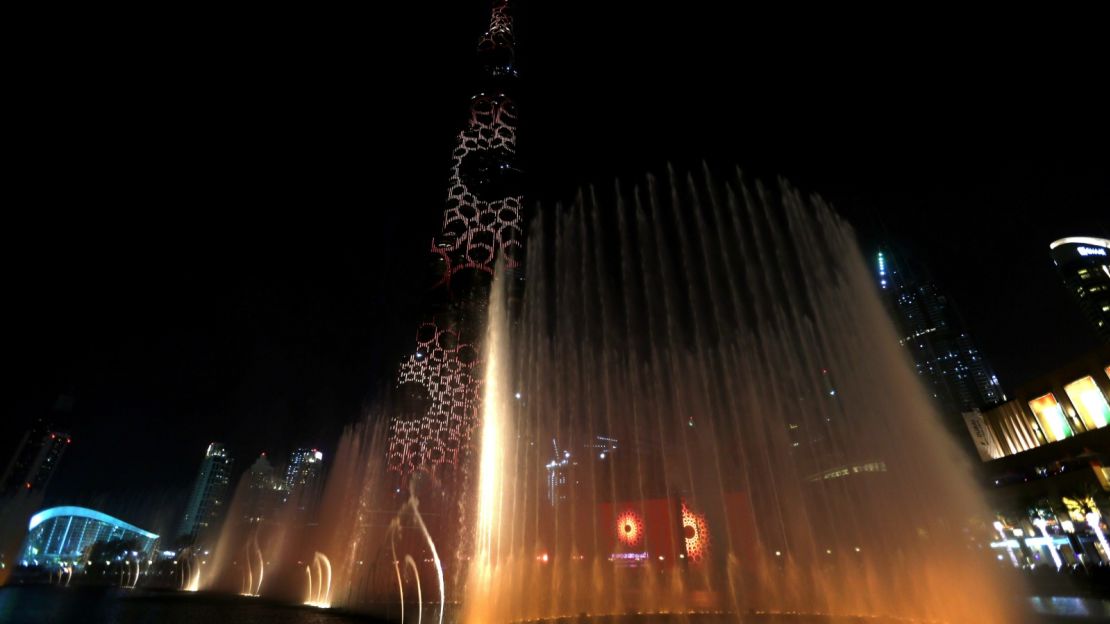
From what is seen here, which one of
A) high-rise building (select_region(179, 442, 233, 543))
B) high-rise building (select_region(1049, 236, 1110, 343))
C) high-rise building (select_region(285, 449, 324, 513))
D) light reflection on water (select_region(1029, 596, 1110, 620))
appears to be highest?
high-rise building (select_region(1049, 236, 1110, 343))

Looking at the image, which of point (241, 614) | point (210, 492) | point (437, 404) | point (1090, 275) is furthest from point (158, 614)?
point (210, 492)

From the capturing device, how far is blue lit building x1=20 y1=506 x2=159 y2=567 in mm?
81312

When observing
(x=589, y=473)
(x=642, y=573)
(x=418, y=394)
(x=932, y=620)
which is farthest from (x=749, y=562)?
(x=418, y=394)

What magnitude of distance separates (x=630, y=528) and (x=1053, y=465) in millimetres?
30408

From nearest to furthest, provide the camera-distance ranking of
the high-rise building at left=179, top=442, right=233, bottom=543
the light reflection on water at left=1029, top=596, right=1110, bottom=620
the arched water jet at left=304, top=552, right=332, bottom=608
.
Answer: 1. the light reflection on water at left=1029, top=596, right=1110, bottom=620
2. the arched water jet at left=304, top=552, right=332, bottom=608
3. the high-rise building at left=179, top=442, right=233, bottom=543

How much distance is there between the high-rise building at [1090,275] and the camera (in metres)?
74.8

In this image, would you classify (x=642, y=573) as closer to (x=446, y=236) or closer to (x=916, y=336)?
(x=446, y=236)

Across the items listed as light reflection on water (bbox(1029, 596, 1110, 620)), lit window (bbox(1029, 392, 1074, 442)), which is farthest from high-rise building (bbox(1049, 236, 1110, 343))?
light reflection on water (bbox(1029, 596, 1110, 620))

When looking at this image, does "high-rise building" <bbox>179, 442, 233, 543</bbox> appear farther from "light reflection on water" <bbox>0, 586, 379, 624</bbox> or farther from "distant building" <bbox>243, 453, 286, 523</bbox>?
"light reflection on water" <bbox>0, 586, 379, 624</bbox>

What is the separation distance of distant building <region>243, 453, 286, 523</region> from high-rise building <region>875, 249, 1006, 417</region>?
A: 14896 cm

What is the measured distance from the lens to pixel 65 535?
88.7m

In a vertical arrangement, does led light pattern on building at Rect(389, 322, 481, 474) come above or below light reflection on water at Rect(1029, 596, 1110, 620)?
above

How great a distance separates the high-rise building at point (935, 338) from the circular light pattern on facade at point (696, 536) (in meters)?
128

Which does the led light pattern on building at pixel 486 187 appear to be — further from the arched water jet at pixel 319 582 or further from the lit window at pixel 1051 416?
the lit window at pixel 1051 416
